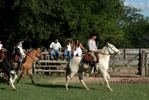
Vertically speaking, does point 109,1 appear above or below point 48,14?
above

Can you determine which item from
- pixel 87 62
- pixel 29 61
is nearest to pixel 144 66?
pixel 87 62

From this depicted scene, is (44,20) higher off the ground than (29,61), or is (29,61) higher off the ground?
(44,20)

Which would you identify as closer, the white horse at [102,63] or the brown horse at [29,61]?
the white horse at [102,63]

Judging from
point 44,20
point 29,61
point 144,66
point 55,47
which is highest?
point 44,20

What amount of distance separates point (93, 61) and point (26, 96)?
3.91m

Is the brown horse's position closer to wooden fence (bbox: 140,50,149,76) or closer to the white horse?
the white horse

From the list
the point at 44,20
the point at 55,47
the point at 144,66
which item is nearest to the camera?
the point at 144,66

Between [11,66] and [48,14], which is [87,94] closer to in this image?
[11,66]

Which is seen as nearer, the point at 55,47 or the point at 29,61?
the point at 29,61

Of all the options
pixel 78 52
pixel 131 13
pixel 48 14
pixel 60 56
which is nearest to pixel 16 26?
pixel 48 14

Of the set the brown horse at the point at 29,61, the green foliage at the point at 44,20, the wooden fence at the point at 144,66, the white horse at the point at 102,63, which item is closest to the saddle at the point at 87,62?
the white horse at the point at 102,63

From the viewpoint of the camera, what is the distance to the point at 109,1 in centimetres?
3291

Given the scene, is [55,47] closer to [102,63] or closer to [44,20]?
[44,20]

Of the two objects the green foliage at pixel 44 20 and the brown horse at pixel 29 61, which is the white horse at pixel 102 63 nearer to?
the brown horse at pixel 29 61
